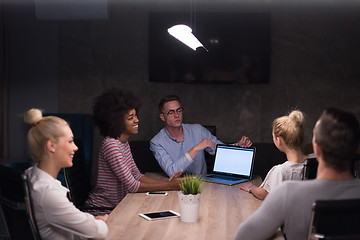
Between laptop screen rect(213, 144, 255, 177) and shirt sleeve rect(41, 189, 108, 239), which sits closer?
shirt sleeve rect(41, 189, 108, 239)

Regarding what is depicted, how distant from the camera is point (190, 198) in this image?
200cm

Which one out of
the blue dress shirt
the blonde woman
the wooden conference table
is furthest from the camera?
the blue dress shirt

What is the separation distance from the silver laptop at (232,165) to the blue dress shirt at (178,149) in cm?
25

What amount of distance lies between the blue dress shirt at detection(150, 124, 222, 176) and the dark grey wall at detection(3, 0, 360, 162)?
1514 mm

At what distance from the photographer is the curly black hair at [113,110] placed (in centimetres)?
298

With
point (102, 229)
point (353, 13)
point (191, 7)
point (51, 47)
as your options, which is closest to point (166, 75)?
point (191, 7)

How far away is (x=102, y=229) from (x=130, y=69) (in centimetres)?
379

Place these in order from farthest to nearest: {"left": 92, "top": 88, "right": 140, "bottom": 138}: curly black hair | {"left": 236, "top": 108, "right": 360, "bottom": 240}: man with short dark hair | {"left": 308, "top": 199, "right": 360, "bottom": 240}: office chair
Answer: {"left": 92, "top": 88, "right": 140, "bottom": 138}: curly black hair, {"left": 236, "top": 108, "right": 360, "bottom": 240}: man with short dark hair, {"left": 308, "top": 199, "right": 360, "bottom": 240}: office chair

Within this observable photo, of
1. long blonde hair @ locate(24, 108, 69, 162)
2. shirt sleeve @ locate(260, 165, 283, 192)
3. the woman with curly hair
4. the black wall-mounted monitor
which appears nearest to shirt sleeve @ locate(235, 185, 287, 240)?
shirt sleeve @ locate(260, 165, 283, 192)

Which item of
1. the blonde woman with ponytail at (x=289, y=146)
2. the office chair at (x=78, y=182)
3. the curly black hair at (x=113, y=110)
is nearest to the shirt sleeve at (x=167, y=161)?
the curly black hair at (x=113, y=110)

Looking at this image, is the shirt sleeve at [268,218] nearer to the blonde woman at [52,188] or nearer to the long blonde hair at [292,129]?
the blonde woman at [52,188]

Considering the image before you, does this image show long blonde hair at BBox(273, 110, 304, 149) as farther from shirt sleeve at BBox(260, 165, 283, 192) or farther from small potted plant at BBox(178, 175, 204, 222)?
small potted plant at BBox(178, 175, 204, 222)

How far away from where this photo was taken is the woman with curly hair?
2.74m

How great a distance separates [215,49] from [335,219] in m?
4.01
